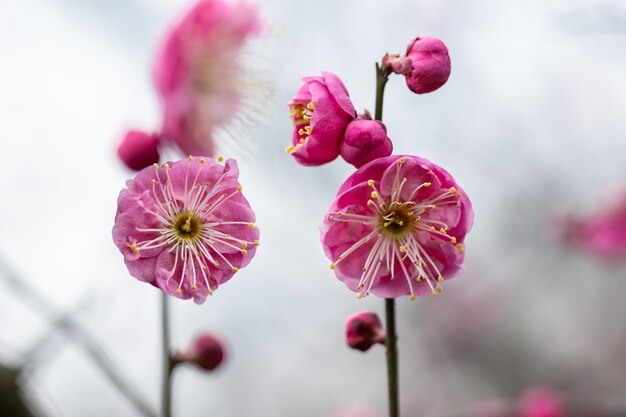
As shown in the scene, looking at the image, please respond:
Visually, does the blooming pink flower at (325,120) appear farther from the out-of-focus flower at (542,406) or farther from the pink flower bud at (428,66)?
the out-of-focus flower at (542,406)

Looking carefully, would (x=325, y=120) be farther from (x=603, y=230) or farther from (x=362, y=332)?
(x=603, y=230)

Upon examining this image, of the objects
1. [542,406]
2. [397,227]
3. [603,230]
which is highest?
[397,227]

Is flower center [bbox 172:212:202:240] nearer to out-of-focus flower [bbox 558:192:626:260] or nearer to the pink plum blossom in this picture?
the pink plum blossom

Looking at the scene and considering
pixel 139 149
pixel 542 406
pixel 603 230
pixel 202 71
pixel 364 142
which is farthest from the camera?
pixel 603 230

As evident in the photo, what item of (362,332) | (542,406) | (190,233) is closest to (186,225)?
(190,233)

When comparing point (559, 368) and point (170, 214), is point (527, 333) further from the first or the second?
point (170, 214)
